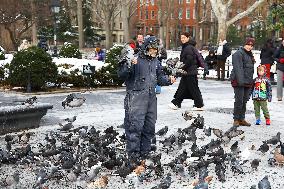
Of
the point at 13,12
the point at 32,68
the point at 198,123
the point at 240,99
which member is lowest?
the point at 198,123

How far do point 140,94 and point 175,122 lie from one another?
4.02 meters

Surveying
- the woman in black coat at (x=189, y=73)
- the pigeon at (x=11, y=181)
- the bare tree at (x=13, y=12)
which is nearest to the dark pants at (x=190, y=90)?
the woman in black coat at (x=189, y=73)

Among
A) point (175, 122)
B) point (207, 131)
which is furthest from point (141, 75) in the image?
point (175, 122)

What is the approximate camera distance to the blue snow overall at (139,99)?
707 cm

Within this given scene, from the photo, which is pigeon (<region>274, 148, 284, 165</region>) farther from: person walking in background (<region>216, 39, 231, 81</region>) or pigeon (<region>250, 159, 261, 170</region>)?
person walking in background (<region>216, 39, 231, 81</region>)

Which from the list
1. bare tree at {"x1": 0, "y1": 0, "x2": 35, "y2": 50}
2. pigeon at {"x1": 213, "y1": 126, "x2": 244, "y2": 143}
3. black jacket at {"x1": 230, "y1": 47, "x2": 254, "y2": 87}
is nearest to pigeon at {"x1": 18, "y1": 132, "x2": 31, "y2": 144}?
pigeon at {"x1": 213, "y1": 126, "x2": 244, "y2": 143}

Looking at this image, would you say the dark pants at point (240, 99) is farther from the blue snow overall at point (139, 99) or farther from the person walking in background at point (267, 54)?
the person walking in background at point (267, 54)

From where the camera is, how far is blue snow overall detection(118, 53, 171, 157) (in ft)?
23.2

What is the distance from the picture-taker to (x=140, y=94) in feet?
23.3

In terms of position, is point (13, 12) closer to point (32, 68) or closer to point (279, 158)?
point (32, 68)

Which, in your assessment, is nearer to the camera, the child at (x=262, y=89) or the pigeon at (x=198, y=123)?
the pigeon at (x=198, y=123)

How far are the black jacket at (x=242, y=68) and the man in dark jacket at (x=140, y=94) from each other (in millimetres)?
3187

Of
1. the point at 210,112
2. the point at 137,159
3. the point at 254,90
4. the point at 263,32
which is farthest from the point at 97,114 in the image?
the point at 263,32

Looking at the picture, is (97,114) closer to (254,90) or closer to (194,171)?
(254,90)
